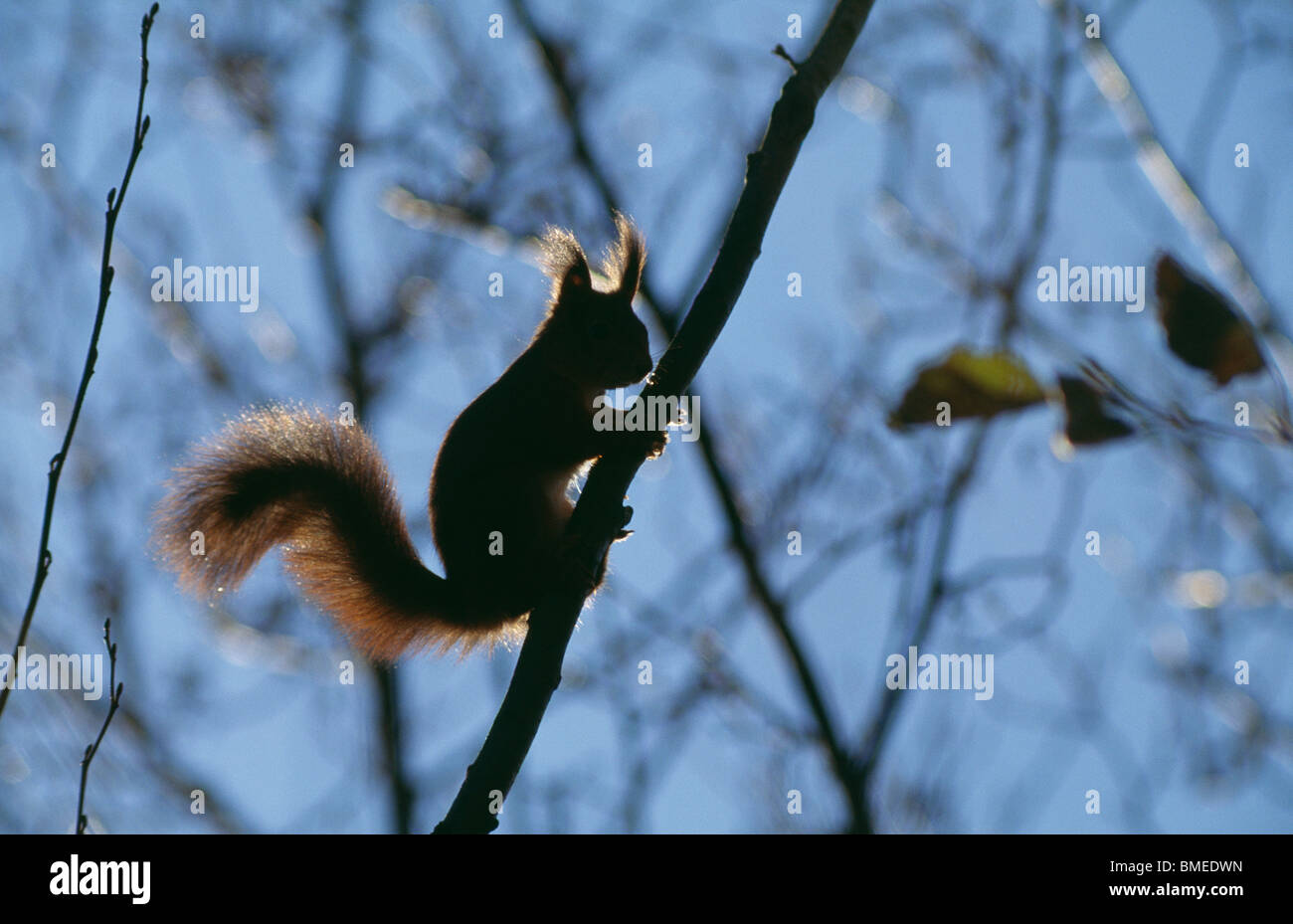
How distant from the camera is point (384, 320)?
808 cm

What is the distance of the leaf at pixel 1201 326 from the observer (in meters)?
0.85

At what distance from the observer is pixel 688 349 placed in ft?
7.27

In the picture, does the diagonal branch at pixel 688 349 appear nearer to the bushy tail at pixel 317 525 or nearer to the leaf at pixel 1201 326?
the bushy tail at pixel 317 525

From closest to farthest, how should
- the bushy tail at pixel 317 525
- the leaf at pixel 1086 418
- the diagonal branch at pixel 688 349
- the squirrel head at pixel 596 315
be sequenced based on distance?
the leaf at pixel 1086 418 < the diagonal branch at pixel 688 349 < the bushy tail at pixel 317 525 < the squirrel head at pixel 596 315

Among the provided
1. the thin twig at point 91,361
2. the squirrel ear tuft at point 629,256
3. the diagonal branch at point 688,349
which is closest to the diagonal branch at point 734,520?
the squirrel ear tuft at point 629,256

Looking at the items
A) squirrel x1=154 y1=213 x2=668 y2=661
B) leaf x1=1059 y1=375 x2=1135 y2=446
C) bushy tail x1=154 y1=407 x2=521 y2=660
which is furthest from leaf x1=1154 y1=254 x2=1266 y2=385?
bushy tail x1=154 y1=407 x2=521 y2=660

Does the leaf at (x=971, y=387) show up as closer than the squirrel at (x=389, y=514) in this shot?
Yes

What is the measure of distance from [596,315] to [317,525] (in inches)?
44.1

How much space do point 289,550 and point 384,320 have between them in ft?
17.0

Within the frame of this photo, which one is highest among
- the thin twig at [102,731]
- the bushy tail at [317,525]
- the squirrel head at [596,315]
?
the squirrel head at [596,315]

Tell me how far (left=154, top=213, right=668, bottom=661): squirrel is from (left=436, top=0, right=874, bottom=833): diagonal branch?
0.56 m

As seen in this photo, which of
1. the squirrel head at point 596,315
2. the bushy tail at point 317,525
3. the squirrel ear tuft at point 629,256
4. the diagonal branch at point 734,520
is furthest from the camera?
the diagonal branch at point 734,520

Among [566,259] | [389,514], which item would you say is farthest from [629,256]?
[389,514]
